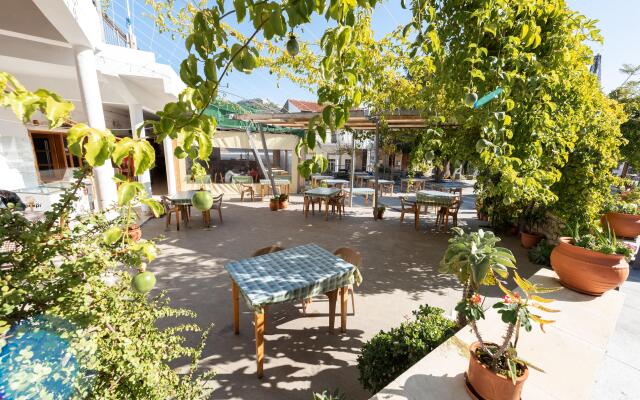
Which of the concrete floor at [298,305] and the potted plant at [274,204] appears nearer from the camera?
the concrete floor at [298,305]

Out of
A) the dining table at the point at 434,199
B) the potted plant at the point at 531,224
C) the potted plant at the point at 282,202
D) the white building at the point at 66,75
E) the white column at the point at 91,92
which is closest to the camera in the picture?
the white building at the point at 66,75

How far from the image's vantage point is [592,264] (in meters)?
2.64

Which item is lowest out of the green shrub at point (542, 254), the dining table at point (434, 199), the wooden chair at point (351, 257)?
the green shrub at point (542, 254)

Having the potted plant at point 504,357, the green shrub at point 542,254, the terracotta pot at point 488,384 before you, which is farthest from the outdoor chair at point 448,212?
the terracotta pot at point 488,384

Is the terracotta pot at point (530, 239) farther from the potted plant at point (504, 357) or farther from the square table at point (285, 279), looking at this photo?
the potted plant at point (504, 357)

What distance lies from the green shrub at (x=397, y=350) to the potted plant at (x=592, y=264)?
153 centimetres

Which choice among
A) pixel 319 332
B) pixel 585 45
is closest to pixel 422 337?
pixel 319 332

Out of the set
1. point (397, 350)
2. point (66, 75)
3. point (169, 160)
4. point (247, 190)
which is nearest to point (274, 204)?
point (247, 190)

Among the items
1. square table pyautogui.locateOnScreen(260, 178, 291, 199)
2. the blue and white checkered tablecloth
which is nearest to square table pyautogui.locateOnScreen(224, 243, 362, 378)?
the blue and white checkered tablecloth

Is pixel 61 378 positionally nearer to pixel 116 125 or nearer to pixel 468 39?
pixel 468 39

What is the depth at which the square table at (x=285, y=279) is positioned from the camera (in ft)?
8.32

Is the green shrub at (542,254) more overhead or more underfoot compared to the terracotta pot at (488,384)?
more underfoot

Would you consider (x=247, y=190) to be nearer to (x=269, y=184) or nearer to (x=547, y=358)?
(x=269, y=184)

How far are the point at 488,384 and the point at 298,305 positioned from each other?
2.65 meters
